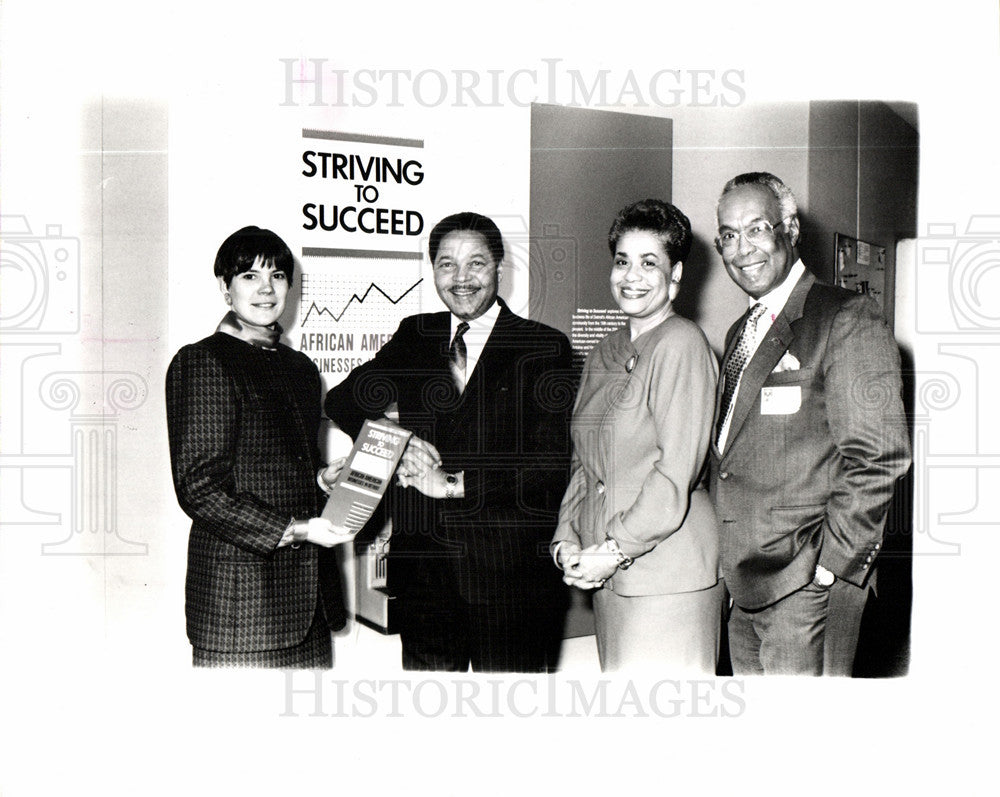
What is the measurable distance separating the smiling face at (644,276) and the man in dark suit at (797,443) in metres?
0.18

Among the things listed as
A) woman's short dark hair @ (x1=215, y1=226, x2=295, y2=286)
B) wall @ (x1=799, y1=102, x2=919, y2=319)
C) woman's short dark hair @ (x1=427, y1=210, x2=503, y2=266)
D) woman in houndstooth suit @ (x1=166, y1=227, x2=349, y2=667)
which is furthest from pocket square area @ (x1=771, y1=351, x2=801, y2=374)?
woman's short dark hair @ (x1=215, y1=226, x2=295, y2=286)

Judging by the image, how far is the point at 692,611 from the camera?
77.8 inches

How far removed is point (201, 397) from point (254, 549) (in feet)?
1.42

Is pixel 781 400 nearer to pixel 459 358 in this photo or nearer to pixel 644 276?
pixel 644 276

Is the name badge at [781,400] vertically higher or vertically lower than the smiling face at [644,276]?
lower

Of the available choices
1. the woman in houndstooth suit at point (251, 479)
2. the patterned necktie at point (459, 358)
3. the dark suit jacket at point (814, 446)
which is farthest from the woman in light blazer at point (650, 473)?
the woman in houndstooth suit at point (251, 479)

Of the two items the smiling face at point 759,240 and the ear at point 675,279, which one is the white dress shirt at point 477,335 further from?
the smiling face at point 759,240

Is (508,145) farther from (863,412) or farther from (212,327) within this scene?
(863,412)

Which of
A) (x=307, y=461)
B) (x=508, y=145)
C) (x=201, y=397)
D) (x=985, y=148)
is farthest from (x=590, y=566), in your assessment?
(x=985, y=148)

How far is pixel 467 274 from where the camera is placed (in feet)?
7.25

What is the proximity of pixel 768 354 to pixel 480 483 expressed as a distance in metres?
0.86

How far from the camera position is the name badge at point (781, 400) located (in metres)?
1.93

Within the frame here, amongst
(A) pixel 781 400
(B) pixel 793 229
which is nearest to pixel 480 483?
(A) pixel 781 400

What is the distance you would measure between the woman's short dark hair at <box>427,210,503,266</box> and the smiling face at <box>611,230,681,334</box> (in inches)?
15.6
